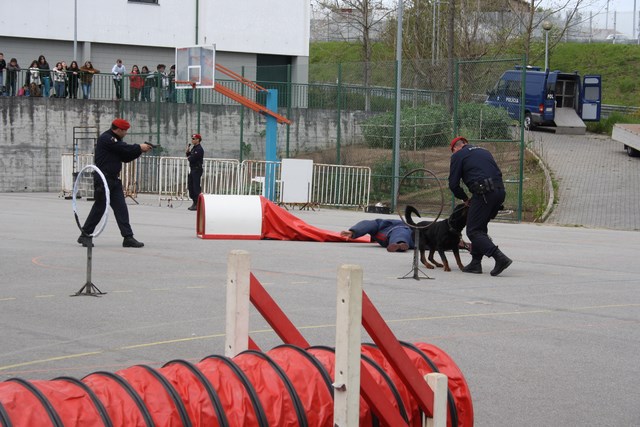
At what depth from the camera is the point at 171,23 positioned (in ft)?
149

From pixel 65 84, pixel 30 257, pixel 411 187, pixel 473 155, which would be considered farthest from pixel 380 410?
pixel 65 84

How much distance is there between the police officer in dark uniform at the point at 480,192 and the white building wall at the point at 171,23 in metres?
32.3

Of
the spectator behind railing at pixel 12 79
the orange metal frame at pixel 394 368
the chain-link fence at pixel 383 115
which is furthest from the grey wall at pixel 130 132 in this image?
the orange metal frame at pixel 394 368

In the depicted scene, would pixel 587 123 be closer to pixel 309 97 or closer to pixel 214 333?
pixel 309 97

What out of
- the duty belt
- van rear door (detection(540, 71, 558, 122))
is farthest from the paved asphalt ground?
van rear door (detection(540, 71, 558, 122))

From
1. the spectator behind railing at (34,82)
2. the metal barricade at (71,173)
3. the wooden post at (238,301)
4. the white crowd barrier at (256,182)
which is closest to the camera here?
the wooden post at (238,301)

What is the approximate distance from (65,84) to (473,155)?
25109 mm

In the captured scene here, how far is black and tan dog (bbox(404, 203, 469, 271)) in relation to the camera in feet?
45.1

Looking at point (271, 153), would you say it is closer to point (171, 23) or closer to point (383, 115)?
point (383, 115)

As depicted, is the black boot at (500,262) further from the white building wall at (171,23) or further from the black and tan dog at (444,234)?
the white building wall at (171,23)

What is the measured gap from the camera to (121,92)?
36.4m

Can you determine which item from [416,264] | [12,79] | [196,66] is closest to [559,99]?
[196,66]

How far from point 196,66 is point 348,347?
87.5 ft

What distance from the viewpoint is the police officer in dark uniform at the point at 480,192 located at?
13.5 metres
